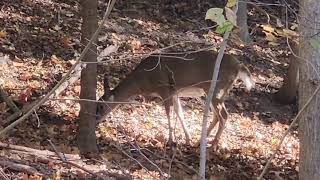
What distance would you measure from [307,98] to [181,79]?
415 centimetres

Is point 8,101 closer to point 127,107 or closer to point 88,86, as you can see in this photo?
point 88,86

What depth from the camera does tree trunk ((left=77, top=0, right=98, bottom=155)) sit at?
24.4 feet

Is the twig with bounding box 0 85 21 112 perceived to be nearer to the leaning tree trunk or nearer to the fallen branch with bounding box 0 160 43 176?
the fallen branch with bounding box 0 160 43 176

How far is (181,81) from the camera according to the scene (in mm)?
10695

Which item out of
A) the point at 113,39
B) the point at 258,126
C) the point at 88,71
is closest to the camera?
the point at 88,71

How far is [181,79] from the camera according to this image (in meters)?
10.7

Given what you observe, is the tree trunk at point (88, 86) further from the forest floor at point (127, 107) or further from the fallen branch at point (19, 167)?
the fallen branch at point (19, 167)

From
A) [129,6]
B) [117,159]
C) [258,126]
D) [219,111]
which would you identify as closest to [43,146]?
[117,159]

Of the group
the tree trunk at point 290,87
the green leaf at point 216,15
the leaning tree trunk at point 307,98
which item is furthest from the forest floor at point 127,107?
the green leaf at point 216,15

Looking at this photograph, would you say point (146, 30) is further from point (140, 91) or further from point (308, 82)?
point (308, 82)

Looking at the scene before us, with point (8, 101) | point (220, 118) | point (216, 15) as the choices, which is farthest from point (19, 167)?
point (220, 118)

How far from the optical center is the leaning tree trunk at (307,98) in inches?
253

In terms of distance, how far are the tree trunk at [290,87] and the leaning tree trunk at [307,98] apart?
559 centimetres

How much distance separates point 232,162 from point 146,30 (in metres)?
5.02
